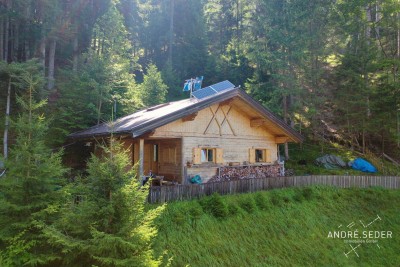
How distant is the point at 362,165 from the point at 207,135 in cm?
1312

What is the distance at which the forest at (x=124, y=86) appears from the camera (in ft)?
24.3

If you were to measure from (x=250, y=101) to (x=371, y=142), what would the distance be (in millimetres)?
16587

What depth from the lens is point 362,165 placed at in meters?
23.0

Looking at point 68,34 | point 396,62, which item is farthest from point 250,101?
point 68,34

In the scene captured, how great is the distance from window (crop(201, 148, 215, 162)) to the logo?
6.88 m

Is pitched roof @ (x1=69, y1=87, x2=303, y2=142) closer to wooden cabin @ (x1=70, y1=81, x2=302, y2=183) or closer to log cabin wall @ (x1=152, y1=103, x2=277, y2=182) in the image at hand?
wooden cabin @ (x1=70, y1=81, x2=302, y2=183)

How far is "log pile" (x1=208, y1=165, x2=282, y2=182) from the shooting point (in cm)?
1720

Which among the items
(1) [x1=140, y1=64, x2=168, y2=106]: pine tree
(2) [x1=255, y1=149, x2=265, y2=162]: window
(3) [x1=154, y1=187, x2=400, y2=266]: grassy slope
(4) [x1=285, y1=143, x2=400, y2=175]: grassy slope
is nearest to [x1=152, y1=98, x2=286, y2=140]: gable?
(2) [x1=255, y1=149, x2=265, y2=162]: window

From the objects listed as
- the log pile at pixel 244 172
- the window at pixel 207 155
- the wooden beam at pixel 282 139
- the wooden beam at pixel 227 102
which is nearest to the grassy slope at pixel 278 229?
the log pile at pixel 244 172

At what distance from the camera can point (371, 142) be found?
2781 centimetres

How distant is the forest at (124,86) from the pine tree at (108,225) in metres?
0.03

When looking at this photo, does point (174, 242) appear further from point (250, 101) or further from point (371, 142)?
point (371, 142)

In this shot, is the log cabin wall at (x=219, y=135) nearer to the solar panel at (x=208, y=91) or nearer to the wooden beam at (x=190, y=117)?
the wooden beam at (x=190, y=117)

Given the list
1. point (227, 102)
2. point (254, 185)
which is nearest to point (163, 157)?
point (227, 102)
